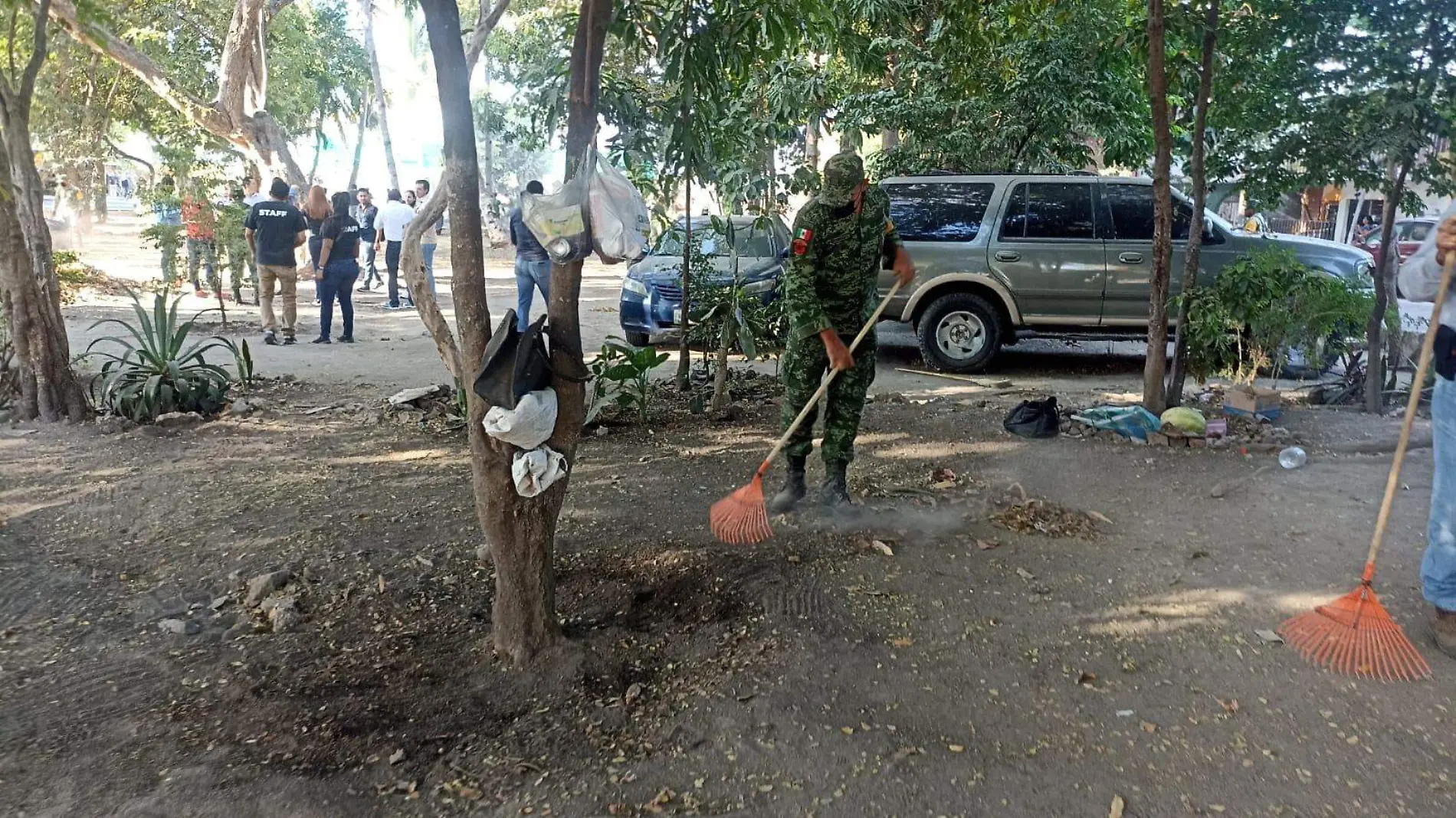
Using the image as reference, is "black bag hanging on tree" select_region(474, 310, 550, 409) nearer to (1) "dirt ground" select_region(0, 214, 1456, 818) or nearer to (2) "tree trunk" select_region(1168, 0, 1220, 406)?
(1) "dirt ground" select_region(0, 214, 1456, 818)

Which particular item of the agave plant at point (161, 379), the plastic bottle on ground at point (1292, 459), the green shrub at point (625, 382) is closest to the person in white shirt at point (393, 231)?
the agave plant at point (161, 379)

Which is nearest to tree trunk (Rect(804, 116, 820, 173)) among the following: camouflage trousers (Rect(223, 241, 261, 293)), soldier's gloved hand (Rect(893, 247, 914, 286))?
camouflage trousers (Rect(223, 241, 261, 293))

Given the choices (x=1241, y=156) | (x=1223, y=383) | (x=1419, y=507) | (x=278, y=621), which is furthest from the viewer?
(x=1223, y=383)

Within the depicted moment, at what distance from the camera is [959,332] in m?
9.54

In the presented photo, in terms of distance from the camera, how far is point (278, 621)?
3.69 m

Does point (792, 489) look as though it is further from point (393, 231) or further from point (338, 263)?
point (393, 231)

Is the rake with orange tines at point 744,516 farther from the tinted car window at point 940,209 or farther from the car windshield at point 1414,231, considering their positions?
the car windshield at point 1414,231

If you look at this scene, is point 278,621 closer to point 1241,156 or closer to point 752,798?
point 752,798

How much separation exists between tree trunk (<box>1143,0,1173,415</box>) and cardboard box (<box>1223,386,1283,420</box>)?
505 mm

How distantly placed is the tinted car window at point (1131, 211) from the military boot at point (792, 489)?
5522 millimetres

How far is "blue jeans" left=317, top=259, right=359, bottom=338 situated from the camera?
1059cm

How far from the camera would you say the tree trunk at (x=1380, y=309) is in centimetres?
683

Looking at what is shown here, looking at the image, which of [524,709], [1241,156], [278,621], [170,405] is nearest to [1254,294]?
[1241,156]

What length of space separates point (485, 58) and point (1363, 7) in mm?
31033
